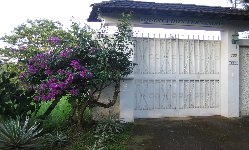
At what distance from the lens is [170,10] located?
298 inches

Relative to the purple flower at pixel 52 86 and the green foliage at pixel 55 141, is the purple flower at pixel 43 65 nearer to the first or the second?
the purple flower at pixel 52 86

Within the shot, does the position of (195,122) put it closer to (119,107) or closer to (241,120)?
(241,120)

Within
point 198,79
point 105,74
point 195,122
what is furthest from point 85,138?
point 198,79

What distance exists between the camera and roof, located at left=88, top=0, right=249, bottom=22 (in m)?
7.33

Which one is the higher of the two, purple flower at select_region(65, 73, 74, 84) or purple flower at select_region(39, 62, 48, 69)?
purple flower at select_region(39, 62, 48, 69)

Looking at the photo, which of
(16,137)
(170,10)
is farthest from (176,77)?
(16,137)

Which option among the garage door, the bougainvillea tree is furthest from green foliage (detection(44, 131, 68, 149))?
the garage door

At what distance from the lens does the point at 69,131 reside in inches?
265

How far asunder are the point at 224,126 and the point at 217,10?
→ 3317 mm

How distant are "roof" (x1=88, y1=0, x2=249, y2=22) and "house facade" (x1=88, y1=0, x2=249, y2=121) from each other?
27 millimetres

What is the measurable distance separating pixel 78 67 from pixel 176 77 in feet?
11.5

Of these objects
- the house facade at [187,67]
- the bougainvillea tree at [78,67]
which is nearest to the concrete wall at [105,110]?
the house facade at [187,67]

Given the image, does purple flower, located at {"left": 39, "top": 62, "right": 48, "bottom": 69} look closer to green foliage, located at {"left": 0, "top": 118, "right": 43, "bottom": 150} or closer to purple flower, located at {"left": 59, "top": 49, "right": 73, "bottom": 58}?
purple flower, located at {"left": 59, "top": 49, "right": 73, "bottom": 58}

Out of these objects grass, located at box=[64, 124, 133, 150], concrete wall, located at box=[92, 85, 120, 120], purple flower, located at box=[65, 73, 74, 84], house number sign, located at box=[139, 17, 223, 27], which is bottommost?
grass, located at box=[64, 124, 133, 150]
